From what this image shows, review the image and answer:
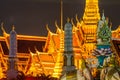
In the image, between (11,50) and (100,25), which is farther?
(11,50)

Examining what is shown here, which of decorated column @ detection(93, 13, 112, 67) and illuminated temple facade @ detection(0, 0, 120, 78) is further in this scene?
illuminated temple facade @ detection(0, 0, 120, 78)

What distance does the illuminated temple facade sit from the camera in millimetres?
24578

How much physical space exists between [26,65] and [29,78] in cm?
1533

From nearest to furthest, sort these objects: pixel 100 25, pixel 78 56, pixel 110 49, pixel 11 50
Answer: pixel 110 49, pixel 100 25, pixel 11 50, pixel 78 56

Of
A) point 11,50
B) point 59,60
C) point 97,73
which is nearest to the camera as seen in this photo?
point 97,73

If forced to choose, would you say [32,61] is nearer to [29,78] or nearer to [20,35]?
[20,35]

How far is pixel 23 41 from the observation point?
26516 millimetres

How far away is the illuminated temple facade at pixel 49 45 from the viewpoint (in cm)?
2458

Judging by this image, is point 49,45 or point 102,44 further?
point 49,45

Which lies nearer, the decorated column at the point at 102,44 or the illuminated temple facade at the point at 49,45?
the decorated column at the point at 102,44

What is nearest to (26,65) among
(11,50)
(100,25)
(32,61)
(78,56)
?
(32,61)

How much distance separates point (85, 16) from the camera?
1030 inches

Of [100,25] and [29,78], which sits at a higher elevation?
[100,25]

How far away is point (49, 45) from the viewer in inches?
1033
